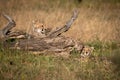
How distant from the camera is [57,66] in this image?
22.0ft

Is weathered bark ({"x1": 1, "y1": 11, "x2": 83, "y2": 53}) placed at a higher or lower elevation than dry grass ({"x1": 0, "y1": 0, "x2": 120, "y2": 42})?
lower

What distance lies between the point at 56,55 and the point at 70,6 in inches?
339

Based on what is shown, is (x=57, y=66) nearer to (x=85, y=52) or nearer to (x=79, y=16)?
(x=85, y=52)

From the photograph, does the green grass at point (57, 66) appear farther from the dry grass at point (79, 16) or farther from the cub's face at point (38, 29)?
the dry grass at point (79, 16)

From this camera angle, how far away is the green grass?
20.1ft

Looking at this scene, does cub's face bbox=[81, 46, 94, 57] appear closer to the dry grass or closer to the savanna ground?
the savanna ground

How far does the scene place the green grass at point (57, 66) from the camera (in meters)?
6.12

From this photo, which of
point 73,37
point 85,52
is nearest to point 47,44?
point 85,52

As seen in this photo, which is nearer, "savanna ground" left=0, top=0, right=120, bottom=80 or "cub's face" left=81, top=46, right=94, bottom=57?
"savanna ground" left=0, top=0, right=120, bottom=80

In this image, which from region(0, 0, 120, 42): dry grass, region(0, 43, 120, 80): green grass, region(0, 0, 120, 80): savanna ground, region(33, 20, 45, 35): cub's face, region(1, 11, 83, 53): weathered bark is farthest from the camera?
region(0, 0, 120, 42): dry grass

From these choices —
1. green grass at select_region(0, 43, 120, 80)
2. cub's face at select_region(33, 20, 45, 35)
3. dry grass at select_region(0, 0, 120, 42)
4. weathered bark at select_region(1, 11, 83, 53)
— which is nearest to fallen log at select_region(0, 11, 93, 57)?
weathered bark at select_region(1, 11, 83, 53)

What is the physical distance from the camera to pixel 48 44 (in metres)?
7.48

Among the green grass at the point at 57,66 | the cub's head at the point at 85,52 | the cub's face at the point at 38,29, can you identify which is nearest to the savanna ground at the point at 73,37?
the green grass at the point at 57,66

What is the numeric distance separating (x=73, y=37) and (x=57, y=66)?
337 centimetres
